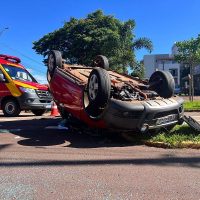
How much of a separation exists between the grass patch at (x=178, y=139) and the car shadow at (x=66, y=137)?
0.43 m

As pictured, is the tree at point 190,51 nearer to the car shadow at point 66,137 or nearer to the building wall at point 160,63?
the car shadow at point 66,137

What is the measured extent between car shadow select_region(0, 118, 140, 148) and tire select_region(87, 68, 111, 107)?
2.86 ft

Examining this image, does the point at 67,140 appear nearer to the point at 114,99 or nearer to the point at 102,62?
the point at 114,99

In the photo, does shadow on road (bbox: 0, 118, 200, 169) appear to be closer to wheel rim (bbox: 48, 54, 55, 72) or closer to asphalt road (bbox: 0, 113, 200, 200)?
asphalt road (bbox: 0, 113, 200, 200)

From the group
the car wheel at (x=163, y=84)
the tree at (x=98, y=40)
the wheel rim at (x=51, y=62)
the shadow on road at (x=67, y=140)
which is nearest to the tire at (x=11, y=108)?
the shadow on road at (x=67, y=140)

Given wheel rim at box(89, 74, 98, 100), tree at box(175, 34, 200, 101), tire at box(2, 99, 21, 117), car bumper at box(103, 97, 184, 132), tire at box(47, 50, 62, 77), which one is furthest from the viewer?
tree at box(175, 34, 200, 101)

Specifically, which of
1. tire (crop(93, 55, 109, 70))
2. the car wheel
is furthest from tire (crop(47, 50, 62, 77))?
the car wheel

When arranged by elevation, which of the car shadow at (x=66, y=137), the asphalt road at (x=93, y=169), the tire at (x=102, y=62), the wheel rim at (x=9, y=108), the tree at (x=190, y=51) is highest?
the tree at (x=190, y=51)

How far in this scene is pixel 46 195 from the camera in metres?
5.27

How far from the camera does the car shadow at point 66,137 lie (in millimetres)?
8945

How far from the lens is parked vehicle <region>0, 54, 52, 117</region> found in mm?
16234

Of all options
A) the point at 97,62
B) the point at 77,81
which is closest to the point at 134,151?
the point at 77,81

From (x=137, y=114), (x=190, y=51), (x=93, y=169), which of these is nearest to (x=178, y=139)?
(x=137, y=114)

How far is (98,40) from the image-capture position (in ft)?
114
